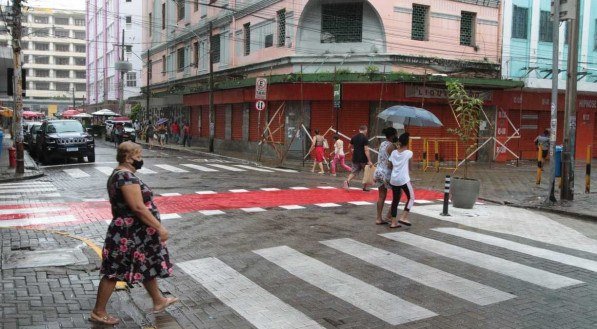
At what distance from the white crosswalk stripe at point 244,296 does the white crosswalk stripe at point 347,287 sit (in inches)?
26.1

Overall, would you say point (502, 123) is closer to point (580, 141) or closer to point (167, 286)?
point (580, 141)

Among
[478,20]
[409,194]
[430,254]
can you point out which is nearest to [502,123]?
[478,20]

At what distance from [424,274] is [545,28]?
25876mm

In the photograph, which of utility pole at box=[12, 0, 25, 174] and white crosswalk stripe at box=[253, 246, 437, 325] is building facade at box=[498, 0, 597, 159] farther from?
white crosswalk stripe at box=[253, 246, 437, 325]

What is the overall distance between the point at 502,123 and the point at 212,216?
2139cm

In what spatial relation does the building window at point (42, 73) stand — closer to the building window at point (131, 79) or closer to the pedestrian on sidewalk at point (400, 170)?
the building window at point (131, 79)

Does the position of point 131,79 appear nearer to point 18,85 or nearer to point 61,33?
point 61,33

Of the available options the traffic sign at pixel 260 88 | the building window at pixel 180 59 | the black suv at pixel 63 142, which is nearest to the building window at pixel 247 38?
the traffic sign at pixel 260 88

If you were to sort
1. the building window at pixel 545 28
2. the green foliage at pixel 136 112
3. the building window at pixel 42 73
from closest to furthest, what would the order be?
the building window at pixel 545 28
the green foliage at pixel 136 112
the building window at pixel 42 73

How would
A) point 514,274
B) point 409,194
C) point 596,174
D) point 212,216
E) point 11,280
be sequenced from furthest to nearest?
point 596,174 → point 212,216 → point 409,194 → point 514,274 → point 11,280

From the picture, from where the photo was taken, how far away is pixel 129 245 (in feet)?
16.5

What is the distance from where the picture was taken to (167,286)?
646 cm

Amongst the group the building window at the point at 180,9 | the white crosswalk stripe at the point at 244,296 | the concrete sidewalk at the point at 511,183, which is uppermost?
the building window at the point at 180,9

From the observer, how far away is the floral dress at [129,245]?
16.3ft
